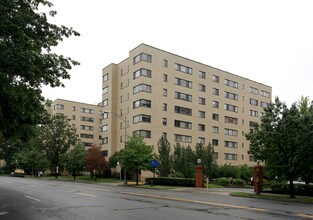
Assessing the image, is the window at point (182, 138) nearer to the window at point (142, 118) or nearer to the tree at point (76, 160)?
the window at point (142, 118)

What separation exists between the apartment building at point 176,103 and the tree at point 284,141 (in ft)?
106

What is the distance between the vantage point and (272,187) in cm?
3161

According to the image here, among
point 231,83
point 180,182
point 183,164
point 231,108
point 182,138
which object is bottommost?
point 180,182

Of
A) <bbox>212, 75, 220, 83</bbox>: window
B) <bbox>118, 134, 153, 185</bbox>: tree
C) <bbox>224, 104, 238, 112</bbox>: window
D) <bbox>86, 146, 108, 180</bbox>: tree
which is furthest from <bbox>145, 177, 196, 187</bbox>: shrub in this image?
<bbox>224, 104, 238, 112</bbox>: window

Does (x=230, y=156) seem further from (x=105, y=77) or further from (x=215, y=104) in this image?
(x=105, y=77)

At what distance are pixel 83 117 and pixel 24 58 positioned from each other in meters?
99.6

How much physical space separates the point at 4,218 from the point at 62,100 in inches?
3768

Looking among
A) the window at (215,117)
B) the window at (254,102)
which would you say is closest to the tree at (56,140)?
the window at (215,117)

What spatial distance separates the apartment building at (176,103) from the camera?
63.0 m

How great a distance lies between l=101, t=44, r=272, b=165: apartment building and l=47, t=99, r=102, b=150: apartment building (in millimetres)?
35759

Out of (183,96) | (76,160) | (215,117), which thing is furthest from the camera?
(215,117)

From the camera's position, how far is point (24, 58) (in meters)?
12.9

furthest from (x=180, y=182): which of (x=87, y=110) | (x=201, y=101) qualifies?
(x=87, y=110)

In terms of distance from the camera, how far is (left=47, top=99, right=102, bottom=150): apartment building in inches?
4173
